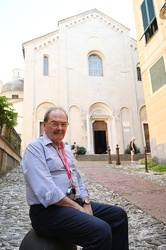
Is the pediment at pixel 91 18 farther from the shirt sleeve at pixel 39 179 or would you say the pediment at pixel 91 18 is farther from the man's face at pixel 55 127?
the shirt sleeve at pixel 39 179

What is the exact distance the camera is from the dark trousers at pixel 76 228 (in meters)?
1.53

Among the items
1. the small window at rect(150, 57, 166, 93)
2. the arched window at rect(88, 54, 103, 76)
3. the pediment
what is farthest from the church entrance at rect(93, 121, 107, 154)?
the small window at rect(150, 57, 166, 93)

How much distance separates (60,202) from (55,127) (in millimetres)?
721

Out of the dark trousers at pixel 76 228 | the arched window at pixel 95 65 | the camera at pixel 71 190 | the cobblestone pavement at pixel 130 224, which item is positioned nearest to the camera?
the dark trousers at pixel 76 228

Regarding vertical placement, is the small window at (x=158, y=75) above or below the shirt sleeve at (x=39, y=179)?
above

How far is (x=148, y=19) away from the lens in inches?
395

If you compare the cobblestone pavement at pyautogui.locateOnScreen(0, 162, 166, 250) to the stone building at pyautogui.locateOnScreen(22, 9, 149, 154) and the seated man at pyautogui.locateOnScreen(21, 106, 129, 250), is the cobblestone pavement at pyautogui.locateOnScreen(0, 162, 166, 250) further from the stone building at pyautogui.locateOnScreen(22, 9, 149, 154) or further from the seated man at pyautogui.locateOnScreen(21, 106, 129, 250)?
the stone building at pyautogui.locateOnScreen(22, 9, 149, 154)

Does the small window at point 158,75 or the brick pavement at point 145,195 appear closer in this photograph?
the brick pavement at point 145,195

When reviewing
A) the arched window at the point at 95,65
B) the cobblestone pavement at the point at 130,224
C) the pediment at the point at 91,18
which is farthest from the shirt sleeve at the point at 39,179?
the pediment at the point at 91,18

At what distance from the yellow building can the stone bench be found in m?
8.26

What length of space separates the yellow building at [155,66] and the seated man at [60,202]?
7.87m

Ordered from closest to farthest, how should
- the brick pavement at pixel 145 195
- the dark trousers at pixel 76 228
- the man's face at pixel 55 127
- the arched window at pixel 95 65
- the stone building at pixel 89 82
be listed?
the dark trousers at pixel 76 228 → the man's face at pixel 55 127 → the brick pavement at pixel 145 195 → the stone building at pixel 89 82 → the arched window at pixel 95 65

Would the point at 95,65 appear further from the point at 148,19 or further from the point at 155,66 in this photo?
the point at 155,66

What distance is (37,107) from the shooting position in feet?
69.0
